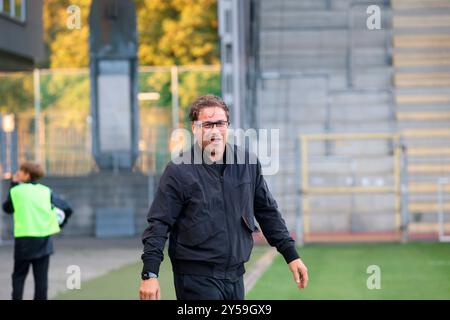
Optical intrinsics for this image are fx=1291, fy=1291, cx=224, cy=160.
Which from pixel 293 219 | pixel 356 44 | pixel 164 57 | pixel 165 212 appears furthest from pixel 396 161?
pixel 164 57

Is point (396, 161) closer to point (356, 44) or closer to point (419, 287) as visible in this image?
point (356, 44)

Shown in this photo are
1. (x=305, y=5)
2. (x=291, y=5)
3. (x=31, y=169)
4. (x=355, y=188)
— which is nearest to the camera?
(x=31, y=169)

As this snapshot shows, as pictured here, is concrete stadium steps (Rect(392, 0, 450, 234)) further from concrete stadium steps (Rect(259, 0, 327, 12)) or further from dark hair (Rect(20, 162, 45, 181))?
dark hair (Rect(20, 162, 45, 181))

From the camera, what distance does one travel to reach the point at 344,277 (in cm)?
1583

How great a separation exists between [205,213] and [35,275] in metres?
5.52

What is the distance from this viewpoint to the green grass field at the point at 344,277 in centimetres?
1391

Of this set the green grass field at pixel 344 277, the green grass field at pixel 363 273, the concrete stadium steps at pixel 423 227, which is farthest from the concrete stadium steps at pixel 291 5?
the green grass field at pixel 344 277

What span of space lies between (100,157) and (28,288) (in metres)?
12.4

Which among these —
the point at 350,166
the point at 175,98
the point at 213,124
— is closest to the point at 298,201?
the point at 350,166

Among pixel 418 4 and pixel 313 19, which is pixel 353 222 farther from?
pixel 418 4

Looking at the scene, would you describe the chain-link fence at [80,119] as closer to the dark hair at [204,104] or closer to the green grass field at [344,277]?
the green grass field at [344,277]

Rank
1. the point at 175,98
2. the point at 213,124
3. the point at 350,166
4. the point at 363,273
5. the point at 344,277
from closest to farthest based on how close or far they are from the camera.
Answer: the point at 213,124
the point at 344,277
the point at 363,273
the point at 350,166
the point at 175,98

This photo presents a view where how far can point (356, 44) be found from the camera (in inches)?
1021

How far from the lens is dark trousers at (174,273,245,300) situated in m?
7.07
